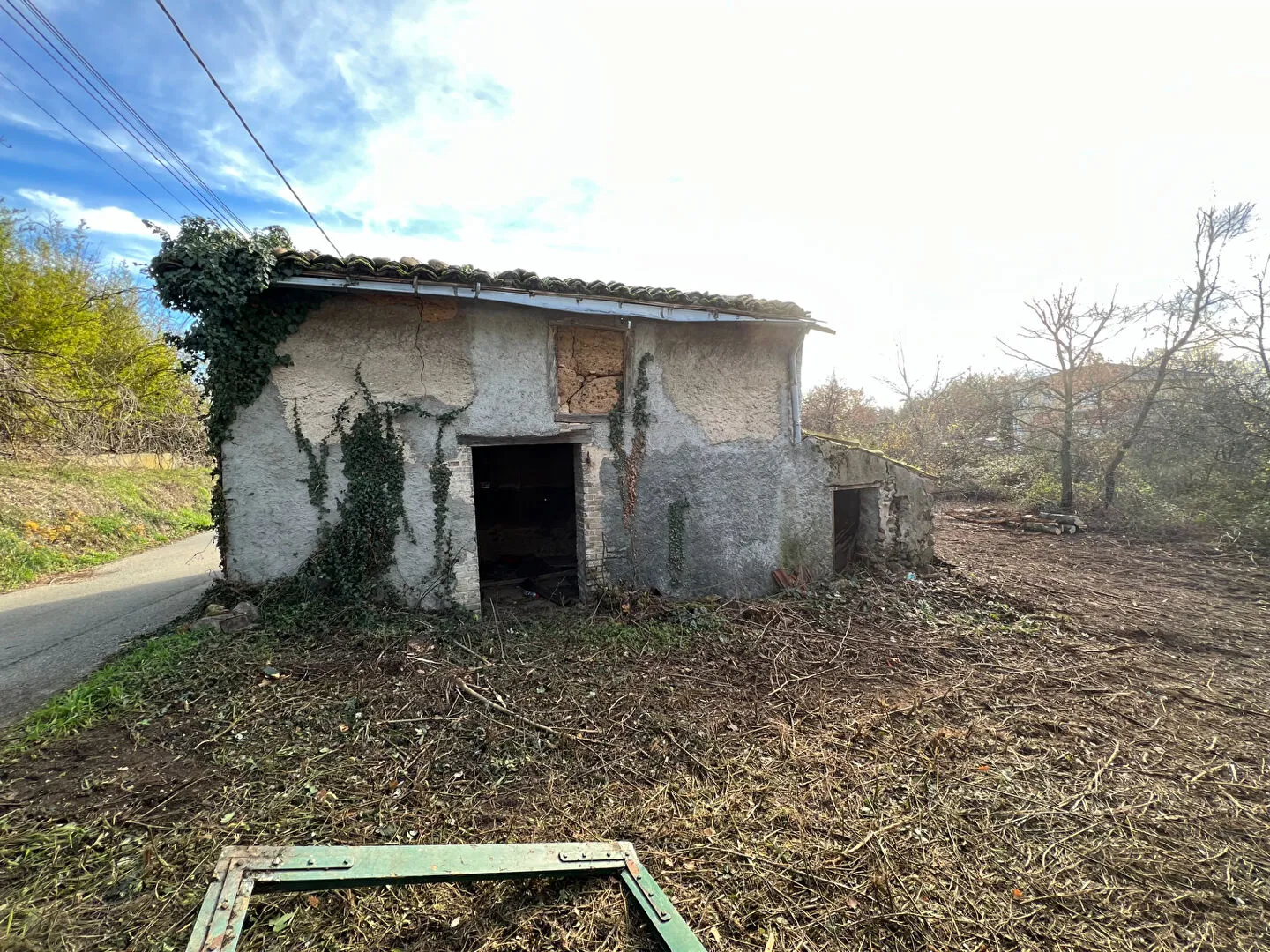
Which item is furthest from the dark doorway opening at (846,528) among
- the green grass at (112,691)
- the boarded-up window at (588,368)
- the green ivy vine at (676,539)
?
the green grass at (112,691)

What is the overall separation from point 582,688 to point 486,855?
2080mm

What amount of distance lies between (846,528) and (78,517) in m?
14.6

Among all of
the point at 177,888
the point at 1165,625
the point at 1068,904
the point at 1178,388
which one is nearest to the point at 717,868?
the point at 1068,904

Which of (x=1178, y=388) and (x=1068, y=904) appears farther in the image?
(x=1178, y=388)

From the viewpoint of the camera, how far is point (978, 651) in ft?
18.7

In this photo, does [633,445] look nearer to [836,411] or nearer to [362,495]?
[362,495]

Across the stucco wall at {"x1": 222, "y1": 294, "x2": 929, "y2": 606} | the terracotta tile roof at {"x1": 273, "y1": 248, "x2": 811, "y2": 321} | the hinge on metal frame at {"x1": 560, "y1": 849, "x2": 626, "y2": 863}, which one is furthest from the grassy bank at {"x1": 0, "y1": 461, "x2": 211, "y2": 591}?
the hinge on metal frame at {"x1": 560, "y1": 849, "x2": 626, "y2": 863}

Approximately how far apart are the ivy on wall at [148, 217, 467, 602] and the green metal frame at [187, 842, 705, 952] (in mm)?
3179

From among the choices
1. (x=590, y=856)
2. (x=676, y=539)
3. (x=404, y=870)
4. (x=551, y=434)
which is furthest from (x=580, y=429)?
(x=404, y=870)

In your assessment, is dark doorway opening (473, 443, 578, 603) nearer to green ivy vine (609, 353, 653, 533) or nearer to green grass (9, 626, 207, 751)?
green ivy vine (609, 353, 653, 533)

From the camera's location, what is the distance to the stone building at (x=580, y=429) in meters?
5.09

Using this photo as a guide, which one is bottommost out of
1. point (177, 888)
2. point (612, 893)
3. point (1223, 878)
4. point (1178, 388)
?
point (1223, 878)

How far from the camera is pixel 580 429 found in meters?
6.12

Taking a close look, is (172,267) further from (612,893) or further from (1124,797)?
(1124,797)
